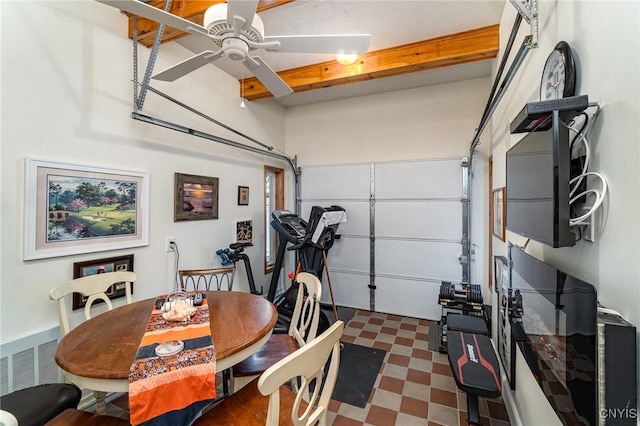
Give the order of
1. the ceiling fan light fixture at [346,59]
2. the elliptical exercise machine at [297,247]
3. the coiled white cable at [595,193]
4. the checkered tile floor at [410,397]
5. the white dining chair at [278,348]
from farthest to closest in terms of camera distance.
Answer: the elliptical exercise machine at [297,247]
the ceiling fan light fixture at [346,59]
the checkered tile floor at [410,397]
the white dining chair at [278,348]
the coiled white cable at [595,193]

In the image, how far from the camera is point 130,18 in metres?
2.38

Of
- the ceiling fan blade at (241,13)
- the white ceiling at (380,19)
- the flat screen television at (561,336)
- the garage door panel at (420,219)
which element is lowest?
the flat screen television at (561,336)

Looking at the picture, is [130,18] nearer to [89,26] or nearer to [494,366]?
[89,26]

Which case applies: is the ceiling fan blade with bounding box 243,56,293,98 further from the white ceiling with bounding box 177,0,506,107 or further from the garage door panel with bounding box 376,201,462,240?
the garage door panel with bounding box 376,201,462,240

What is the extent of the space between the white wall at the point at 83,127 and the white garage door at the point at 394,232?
2008 millimetres

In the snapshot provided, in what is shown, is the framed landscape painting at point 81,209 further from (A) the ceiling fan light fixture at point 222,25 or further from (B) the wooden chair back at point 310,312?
(B) the wooden chair back at point 310,312

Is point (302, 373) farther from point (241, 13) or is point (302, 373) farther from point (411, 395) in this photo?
point (411, 395)

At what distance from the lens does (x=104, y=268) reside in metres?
2.23

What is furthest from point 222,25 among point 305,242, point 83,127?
point 305,242

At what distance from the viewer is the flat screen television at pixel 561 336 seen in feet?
2.52

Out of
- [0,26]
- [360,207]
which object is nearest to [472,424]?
[360,207]

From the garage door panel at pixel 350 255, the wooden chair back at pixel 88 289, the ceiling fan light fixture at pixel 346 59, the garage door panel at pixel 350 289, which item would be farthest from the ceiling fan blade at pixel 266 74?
the garage door panel at pixel 350 289

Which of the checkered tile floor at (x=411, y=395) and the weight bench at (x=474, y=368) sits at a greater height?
the weight bench at (x=474, y=368)

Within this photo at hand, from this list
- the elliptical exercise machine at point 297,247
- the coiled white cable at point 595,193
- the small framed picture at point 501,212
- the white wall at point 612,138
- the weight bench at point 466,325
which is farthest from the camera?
the elliptical exercise machine at point 297,247
